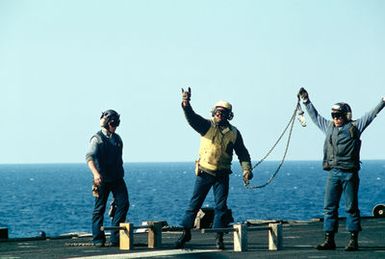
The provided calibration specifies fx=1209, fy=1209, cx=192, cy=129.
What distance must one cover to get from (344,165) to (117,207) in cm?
393

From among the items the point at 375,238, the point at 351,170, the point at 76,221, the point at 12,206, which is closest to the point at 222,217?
the point at 351,170

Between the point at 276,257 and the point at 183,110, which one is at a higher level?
the point at 183,110

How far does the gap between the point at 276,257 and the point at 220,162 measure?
2.37 meters

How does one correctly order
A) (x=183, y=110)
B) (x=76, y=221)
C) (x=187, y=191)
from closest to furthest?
(x=183, y=110) < (x=76, y=221) < (x=187, y=191)

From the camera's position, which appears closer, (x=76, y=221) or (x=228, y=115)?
(x=228, y=115)

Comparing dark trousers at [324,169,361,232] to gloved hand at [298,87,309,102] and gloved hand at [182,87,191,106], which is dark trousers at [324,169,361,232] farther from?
gloved hand at [182,87,191,106]

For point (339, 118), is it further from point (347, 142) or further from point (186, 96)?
point (186, 96)

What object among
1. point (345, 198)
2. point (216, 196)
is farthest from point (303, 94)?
point (216, 196)

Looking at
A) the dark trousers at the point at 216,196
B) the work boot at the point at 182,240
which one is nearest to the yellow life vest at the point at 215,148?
the dark trousers at the point at 216,196

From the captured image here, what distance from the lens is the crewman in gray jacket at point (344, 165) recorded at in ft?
63.4

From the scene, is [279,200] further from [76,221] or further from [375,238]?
[375,238]

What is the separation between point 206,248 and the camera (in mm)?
19531

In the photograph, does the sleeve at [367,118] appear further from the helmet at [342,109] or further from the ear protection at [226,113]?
the ear protection at [226,113]

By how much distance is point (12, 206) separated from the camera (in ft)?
420
